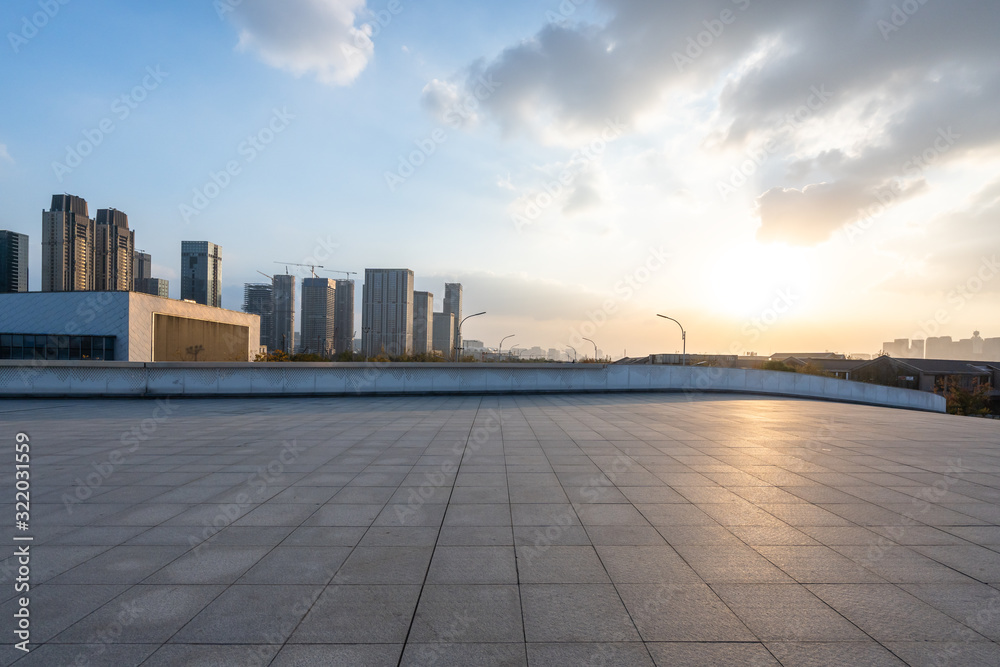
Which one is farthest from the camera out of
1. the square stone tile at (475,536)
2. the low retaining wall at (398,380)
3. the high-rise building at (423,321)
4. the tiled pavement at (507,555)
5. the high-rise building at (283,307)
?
the high-rise building at (283,307)

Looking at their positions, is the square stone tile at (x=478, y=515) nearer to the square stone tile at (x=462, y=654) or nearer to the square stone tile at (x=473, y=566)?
the square stone tile at (x=473, y=566)

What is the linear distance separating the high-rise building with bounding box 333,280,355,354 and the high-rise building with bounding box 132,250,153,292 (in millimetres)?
44813

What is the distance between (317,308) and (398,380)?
96290mm

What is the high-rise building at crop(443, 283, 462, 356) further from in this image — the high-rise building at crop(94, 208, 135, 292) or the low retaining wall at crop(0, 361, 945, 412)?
the low retaining wall at crop(0, 361, 945, 412)

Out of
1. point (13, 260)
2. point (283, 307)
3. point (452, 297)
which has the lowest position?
point (283, 307)

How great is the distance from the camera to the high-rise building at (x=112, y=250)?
9781 cm

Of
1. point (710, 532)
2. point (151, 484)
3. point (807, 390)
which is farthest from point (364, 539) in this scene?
point (807, 390)

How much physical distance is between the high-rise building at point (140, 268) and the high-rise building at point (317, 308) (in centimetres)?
3878

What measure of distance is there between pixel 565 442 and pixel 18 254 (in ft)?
490

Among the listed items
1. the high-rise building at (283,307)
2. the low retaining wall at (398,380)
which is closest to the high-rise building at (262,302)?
the high-rise building at (283,307)

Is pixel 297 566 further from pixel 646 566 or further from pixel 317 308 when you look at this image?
pixel 317 308

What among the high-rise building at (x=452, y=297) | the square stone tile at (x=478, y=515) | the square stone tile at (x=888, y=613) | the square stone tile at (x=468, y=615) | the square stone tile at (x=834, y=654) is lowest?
the square stone tile at (x=478, y=515)

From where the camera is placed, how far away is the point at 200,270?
332ft

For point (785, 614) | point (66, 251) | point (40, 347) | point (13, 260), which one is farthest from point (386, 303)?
point (13, 260)
